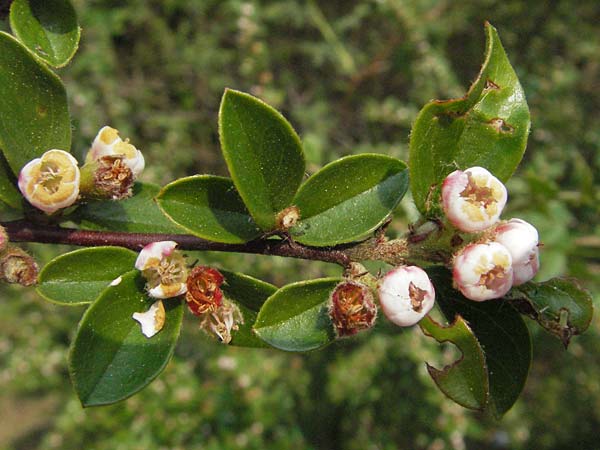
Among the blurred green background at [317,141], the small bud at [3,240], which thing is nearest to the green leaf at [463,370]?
the small bud at [3,240]

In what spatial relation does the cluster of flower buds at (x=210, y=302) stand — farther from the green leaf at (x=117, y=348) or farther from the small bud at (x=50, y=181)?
the small bud at (x=50, y=181)

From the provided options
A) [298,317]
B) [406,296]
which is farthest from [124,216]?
[406,296]

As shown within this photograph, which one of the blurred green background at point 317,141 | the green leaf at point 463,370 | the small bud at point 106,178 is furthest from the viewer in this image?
the blurred green background at point 317,141

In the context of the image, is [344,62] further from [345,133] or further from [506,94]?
[506,94]

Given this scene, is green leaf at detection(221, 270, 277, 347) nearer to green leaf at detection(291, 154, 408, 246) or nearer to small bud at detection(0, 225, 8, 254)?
green leaf at detection(291, 154, 408, 246)

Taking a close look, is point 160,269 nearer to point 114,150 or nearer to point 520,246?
point 114,150

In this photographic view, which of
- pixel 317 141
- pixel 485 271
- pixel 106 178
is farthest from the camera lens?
pixel 317 141

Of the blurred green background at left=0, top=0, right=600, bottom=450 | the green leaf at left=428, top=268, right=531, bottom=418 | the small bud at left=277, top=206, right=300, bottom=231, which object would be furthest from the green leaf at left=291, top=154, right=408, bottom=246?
the blurred green background at left=0, top=0, right=600, bottom=450
